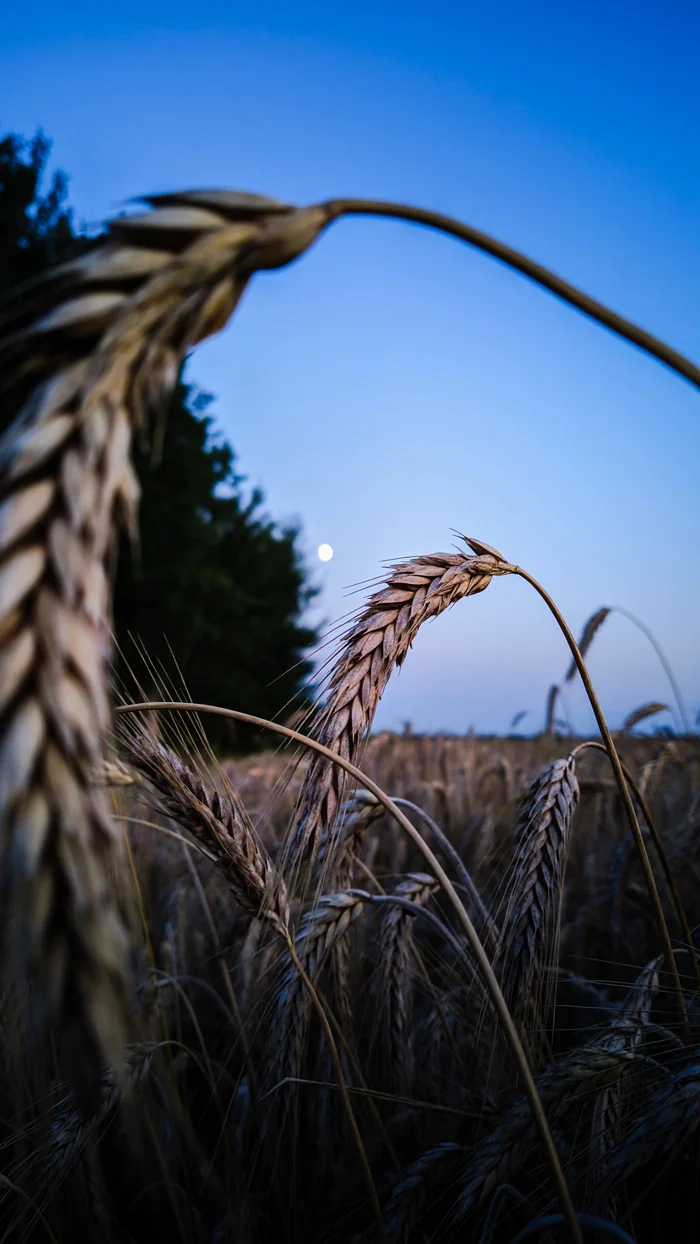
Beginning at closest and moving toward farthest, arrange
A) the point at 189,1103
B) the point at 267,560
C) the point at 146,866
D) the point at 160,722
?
the point at 160,722, the point at 189,1103, the point at 146,866, the point at 267,560

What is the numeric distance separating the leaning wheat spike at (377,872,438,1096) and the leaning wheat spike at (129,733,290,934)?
0.53m

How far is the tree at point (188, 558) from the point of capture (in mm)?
19875

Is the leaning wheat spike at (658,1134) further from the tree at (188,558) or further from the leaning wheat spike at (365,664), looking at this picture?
the tree at (188,558)

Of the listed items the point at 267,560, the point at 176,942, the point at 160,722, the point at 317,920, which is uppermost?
the point at 267,560

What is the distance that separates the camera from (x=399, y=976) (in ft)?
6.51

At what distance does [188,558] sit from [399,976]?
19265 millimetres

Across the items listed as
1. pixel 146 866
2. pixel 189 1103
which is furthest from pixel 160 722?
pixel 146 866

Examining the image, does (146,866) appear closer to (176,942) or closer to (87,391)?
(176,942)

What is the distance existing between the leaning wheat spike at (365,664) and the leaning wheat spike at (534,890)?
0.42m

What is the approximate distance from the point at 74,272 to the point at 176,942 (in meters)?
2.81

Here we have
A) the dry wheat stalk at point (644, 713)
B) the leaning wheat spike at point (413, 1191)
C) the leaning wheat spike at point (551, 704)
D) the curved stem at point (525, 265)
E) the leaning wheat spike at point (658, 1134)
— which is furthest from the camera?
the leaning wheat spike at point (551, 704)

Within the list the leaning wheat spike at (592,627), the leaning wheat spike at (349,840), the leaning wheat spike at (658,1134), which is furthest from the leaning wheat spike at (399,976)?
the leaning wheat spike at (592,627)

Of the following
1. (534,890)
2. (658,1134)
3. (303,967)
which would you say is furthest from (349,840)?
(658,1134)

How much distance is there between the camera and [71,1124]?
1.46 metres
